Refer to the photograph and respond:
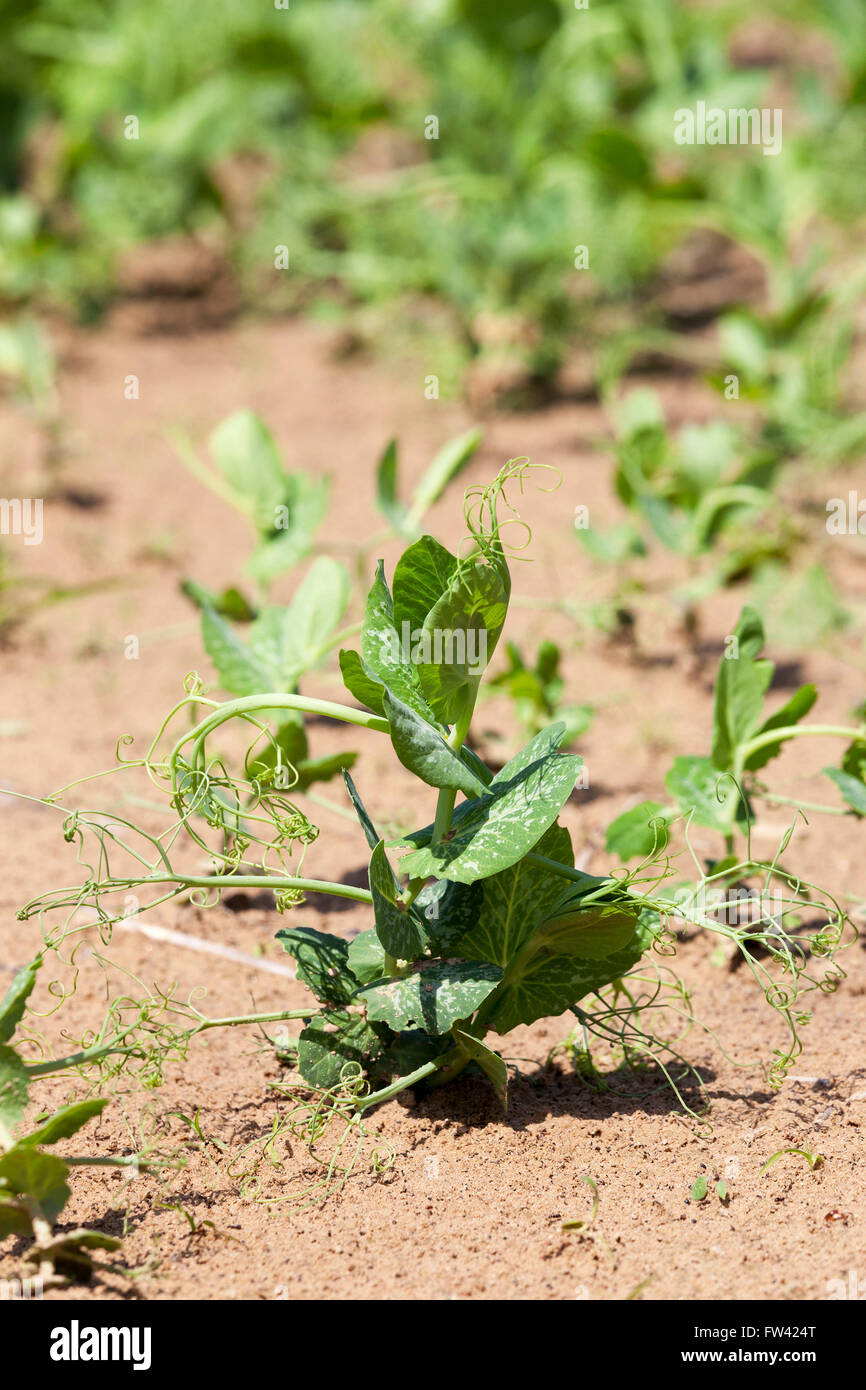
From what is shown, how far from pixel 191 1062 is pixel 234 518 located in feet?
6.99

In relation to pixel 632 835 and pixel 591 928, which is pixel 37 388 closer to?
pixel 632 835

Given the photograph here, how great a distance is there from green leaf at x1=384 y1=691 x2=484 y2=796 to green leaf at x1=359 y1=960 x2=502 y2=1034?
0.68 feet

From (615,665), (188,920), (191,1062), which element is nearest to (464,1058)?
(191,1062)

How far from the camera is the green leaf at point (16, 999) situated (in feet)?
4.27

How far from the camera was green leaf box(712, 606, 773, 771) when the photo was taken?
179cm

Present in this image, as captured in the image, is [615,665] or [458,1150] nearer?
[458,1150]

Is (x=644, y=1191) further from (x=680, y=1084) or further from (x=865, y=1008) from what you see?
(x=865, y=1008)

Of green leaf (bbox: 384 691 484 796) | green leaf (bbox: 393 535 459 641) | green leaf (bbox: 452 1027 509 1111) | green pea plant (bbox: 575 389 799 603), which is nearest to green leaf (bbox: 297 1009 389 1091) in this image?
green leaf (bbox: 452 1027 509 1111)

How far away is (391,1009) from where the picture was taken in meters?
1.42

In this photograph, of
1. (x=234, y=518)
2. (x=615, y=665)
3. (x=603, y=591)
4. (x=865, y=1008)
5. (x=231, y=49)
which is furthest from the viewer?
(x=231, y=49)

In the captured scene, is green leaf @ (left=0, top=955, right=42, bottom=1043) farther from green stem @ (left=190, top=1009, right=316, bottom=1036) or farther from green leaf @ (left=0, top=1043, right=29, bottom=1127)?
green stem @ (left=190, top=1009, right=316, bottom=1036)
